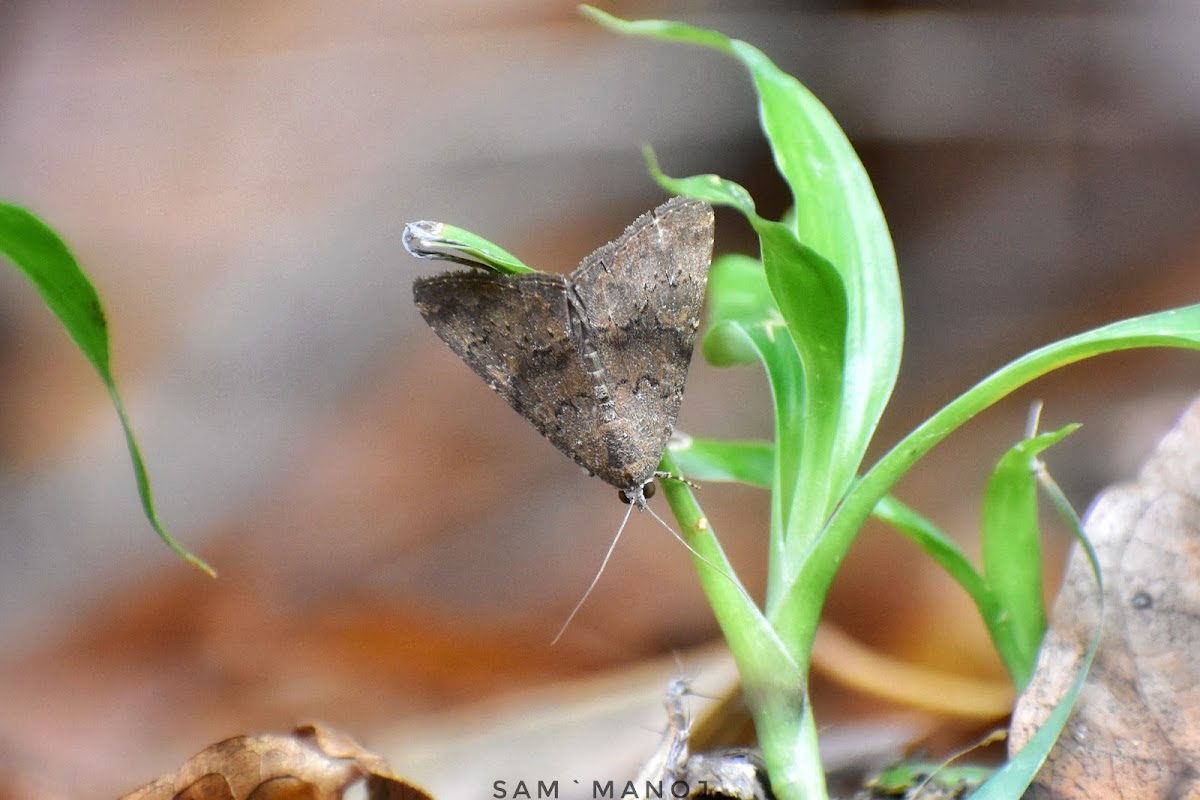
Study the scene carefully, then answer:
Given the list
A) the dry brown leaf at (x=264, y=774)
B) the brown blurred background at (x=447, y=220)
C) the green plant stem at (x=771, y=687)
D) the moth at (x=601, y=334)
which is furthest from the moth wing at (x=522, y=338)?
the brown blurred background at (x=447, y=220)

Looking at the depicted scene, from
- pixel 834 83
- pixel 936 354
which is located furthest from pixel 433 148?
pixel 936 354

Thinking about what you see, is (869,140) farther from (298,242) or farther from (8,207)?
(8,207)

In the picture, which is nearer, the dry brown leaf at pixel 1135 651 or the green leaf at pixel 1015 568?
the dry brown leaf at pixel 1135 651

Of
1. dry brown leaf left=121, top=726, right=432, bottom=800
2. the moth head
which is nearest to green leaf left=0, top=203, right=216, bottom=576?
dry brown leaf left=121, top=726, right=432, bottom=800

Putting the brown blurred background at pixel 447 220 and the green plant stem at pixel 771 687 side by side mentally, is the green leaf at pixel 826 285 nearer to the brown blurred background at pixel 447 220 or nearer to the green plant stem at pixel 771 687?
the green plant stem at pixel 771 687

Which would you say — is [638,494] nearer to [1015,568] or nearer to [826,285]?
[826,285]

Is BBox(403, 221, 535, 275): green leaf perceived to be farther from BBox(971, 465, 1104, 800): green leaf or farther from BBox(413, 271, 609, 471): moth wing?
BBox(971, 465, 1104, 800): green leaf
